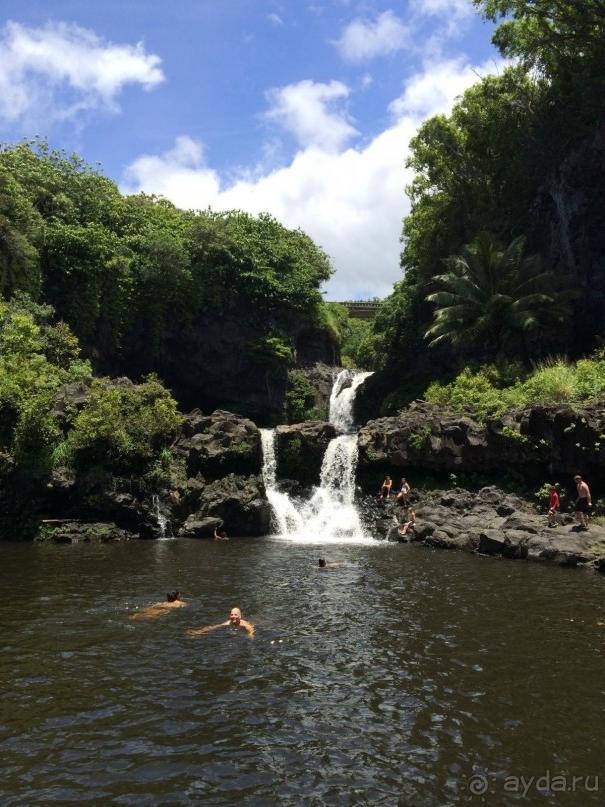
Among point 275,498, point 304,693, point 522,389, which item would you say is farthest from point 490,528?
point 304,693

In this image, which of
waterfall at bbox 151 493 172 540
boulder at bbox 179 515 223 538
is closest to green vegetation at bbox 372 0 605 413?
boulder at bbox 179 515 223 538

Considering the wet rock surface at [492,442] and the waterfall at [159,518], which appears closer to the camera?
the wet rock surface at [492,442]

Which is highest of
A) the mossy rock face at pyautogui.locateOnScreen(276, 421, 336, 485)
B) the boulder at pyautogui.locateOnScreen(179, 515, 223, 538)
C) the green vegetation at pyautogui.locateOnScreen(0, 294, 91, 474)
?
the green vegetation at pyautogui.locateOnScreen(0, 294, 91, 474)

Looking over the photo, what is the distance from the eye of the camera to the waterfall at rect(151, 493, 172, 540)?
85.9 feet

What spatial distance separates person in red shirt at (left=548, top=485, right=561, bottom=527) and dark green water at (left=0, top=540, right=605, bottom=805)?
19.3ft

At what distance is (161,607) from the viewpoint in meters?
13.9

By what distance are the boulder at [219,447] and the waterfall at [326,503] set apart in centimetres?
163

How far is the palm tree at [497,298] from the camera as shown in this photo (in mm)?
33562

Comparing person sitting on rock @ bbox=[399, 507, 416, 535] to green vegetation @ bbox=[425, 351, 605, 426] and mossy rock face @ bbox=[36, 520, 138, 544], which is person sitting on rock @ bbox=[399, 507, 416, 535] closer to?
green vegetation @ bbox=[425, 351, 605, 426]

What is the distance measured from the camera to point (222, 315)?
44656mm

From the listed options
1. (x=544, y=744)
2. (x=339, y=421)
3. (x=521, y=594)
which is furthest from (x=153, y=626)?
(x=339, y=421)

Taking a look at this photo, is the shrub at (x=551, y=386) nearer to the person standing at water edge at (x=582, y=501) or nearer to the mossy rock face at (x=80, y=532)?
the person standing at water edge at (x=582, y=501)

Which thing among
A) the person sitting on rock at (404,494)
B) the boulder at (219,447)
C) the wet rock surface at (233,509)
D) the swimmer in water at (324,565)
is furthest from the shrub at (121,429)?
the swimmer in water at (324,565)

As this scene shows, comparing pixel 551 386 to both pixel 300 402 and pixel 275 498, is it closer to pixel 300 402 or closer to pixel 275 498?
pixel 275 498
